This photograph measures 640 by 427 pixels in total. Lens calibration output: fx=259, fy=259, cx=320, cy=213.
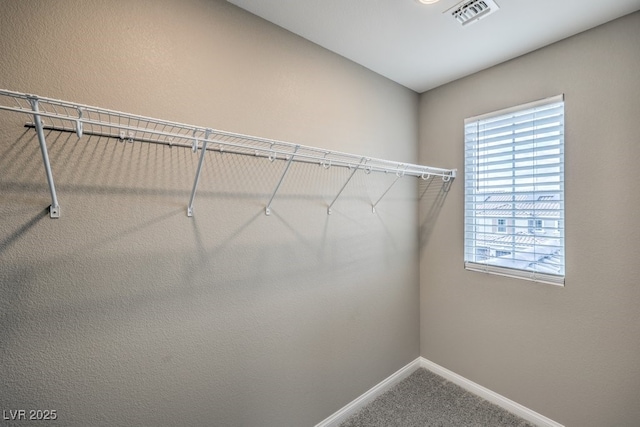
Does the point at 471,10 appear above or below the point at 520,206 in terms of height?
above

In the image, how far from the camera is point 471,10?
1344 millimetres

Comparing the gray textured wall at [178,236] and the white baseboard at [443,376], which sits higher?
the gray textured wall at [178,236]

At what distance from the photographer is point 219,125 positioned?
1.27 m

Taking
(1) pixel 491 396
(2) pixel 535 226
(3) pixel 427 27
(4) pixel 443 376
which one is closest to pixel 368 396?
(4) pixel 443 376

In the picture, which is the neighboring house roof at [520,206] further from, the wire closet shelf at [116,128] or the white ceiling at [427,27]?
the wire closet shelf at [116,128]

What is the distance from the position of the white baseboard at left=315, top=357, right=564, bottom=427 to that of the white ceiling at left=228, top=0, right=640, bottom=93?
2.38 m

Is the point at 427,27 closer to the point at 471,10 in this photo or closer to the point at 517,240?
the point at 471,10

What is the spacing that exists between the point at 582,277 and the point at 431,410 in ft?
4.25

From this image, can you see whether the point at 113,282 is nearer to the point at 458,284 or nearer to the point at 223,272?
the point at 223,272

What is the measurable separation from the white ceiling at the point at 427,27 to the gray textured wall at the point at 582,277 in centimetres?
15

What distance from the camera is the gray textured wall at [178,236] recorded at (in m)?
0.90

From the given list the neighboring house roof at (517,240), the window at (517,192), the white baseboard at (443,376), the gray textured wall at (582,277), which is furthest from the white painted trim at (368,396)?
the neighboring house roof at (517,240)

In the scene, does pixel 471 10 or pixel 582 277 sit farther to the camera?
pixel 582 277

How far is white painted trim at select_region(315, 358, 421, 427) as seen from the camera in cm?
169
